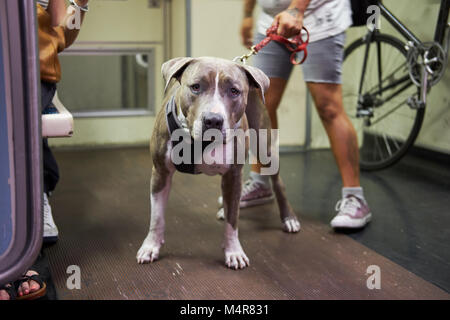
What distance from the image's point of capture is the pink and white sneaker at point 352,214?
2.44 m

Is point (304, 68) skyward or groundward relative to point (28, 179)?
skyward

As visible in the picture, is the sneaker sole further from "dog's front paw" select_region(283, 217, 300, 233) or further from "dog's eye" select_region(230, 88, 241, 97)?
"dog's eye" select_region(230, 88, 241, 97)

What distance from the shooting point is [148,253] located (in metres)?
2.08

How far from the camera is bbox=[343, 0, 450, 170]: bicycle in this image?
3041mm

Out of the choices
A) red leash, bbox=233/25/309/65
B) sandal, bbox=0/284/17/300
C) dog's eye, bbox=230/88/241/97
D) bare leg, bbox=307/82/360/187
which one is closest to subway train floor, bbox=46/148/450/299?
sandal, bbox=0/284/17/300

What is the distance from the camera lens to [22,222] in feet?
5.11

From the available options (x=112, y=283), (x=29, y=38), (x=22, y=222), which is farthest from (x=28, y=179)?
(x=112, y=283)

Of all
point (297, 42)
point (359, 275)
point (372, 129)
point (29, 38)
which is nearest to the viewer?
point (29, 38)

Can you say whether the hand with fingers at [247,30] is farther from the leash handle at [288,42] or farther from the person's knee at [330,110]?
the person's knee at [330,110]

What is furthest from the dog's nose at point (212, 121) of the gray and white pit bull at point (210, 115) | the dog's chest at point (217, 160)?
the dog's chest at point (217, 160)

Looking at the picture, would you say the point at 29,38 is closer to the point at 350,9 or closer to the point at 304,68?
the point at 304,68

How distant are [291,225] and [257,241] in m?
0.20

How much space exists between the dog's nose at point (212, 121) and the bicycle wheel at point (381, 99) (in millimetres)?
1818
